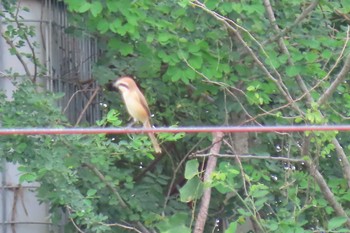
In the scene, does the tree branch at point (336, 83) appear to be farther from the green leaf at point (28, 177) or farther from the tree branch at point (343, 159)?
the green leaf at point (28, 177)

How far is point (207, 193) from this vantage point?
34.2 feet

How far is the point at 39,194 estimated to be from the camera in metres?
10.4

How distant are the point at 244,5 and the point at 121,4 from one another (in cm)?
91

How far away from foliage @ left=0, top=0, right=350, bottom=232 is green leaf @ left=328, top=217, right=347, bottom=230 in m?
0.02

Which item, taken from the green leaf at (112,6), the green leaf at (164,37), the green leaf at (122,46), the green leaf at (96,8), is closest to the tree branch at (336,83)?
the green leaf at (164,37)

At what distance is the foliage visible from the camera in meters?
10.1

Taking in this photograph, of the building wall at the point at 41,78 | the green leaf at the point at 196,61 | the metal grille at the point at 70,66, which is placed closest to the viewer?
the green leaf at the point at 196,61

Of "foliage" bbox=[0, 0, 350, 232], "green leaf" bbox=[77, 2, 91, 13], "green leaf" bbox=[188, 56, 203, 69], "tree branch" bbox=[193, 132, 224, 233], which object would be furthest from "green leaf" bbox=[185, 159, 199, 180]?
"green leaf" bbox=[77, 2, 91, 13]

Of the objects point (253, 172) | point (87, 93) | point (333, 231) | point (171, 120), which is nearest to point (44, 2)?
point (87, 93)

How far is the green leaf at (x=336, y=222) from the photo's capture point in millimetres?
10039

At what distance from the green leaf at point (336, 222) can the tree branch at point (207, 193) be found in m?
0.92

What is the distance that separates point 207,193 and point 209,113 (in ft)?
3.34

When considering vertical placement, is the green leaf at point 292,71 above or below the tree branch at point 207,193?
above

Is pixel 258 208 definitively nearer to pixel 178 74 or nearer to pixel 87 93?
pixel 178 74
